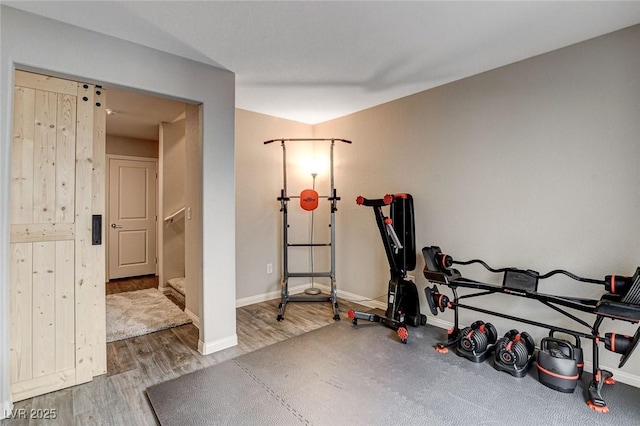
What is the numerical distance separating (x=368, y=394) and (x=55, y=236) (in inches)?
95.2

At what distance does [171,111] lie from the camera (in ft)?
13.4

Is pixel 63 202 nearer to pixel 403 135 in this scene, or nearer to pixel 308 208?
pixel 308 208

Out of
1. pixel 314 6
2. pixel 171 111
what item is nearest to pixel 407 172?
pixel 314 6

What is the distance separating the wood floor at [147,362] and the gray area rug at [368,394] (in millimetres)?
151

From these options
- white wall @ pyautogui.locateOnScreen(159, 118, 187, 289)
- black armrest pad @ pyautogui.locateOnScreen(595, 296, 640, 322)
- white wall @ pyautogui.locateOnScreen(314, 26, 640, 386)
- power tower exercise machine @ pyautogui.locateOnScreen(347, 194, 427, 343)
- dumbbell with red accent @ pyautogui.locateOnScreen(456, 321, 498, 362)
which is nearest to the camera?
black armrest pad @ pyautogui.locateOnScreen(595, 296, 640, 322)

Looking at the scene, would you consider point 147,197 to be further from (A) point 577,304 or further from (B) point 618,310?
(B) point 618,310

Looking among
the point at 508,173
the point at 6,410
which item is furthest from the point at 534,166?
the point at 6,410

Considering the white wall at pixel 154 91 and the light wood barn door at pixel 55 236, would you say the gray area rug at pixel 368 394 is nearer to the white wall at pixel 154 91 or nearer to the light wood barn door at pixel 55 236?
the white wall at pixel 154 91

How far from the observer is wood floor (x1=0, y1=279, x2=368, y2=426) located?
Answer: 190 cm

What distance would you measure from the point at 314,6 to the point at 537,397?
292 centimetres

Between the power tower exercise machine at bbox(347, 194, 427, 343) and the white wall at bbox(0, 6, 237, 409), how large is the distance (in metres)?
1.34

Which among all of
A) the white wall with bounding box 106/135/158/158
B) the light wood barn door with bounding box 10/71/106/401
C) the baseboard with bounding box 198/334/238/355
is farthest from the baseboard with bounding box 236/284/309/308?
the white wall with bounding box 106/135/158/158

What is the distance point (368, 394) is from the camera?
2.10 m

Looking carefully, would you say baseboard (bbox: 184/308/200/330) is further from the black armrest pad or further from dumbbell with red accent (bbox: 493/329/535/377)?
the black armrest pad
